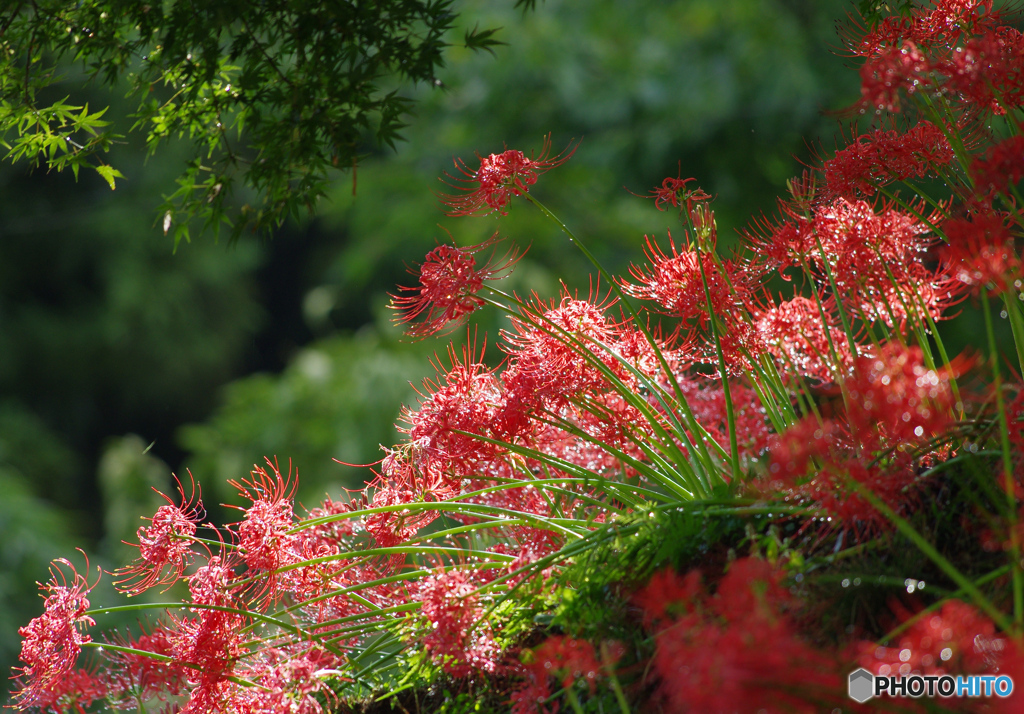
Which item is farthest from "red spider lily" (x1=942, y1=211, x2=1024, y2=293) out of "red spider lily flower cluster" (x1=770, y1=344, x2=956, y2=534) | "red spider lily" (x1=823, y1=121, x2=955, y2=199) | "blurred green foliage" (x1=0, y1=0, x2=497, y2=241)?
"blurred green foliage" (x1=0, y1=0, x2=497, y2=241)

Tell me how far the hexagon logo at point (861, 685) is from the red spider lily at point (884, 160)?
2.00 ft

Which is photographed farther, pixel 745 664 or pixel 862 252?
pixel 862 252

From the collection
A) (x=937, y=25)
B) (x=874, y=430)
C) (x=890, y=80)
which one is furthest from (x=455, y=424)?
(x=937, y=25)

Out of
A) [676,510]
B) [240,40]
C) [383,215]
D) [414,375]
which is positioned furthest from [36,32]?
[383,215]

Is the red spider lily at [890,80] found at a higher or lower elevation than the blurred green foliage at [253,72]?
lower

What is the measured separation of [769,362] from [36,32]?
105 centimetres

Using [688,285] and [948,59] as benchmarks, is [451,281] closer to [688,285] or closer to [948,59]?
[688,285]

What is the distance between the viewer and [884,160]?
915mm

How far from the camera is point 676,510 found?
2.60 feet

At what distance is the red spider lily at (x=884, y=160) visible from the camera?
911mm

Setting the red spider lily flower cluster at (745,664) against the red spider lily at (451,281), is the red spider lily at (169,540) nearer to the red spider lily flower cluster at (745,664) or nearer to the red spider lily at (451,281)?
the red spider lily at (451,281)

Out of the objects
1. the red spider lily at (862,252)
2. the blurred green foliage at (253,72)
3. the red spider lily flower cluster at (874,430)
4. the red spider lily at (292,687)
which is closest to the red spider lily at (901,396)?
the red spider lily flower cluster at (874,430)

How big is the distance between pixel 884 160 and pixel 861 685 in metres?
0.66

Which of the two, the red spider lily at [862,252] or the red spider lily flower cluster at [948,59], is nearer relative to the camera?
the red spider lily flower cluster at [948,59]
